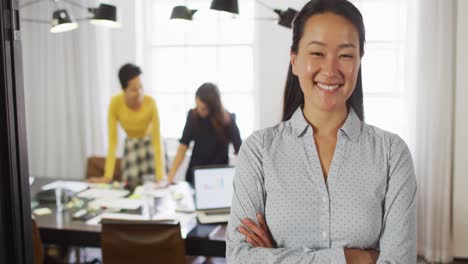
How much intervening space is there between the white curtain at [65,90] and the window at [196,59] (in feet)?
1.63

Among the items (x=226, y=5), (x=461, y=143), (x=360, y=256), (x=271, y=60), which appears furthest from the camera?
(x=271, y=60)

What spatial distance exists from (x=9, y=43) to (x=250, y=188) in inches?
31.4

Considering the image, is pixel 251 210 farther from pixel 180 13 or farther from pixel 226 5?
pixel 180 13

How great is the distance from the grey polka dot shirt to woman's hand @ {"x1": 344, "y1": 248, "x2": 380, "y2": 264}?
0.02 m

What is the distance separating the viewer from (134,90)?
142 inches

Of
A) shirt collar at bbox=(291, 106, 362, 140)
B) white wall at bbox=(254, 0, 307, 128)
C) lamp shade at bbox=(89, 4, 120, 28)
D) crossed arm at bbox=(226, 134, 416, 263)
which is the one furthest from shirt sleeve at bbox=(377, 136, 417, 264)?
white wall at bbox=(254, 0, 307, 128)

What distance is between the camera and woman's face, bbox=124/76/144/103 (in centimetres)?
359

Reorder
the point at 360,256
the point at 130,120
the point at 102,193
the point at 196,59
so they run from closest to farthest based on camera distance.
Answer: the point at 360,256
the point at 102,193
the point at 130,120
the point at 196,59

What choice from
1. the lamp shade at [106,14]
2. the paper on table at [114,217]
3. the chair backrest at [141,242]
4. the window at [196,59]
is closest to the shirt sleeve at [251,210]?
the chair backrest at [141,242]

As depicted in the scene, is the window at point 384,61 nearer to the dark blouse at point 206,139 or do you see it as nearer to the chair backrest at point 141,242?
the dark blouse at point 206,139

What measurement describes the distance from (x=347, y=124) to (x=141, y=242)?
1296mm

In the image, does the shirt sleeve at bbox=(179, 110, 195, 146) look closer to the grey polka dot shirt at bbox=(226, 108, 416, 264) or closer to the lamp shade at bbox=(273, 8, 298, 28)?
the lamp shade at bbox=(273, 8, 298, 28)

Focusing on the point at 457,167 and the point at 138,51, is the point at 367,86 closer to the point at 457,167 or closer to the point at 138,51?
the point at 457,167

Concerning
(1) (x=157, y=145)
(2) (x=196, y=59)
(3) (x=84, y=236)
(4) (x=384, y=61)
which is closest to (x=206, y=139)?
(1) (x=157, y=145)
